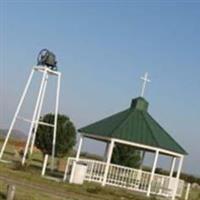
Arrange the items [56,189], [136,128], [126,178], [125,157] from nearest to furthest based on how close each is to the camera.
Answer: [56,189] < [126,178] < [136,128] < [125,157]

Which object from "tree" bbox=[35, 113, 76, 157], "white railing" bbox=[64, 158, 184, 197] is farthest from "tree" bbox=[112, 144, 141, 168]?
"white railing" bbox=[64, 158, 184, 197]

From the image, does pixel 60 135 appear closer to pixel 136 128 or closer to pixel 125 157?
pixel 125 157

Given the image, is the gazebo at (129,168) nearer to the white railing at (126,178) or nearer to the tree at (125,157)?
the white railing at (126,178)

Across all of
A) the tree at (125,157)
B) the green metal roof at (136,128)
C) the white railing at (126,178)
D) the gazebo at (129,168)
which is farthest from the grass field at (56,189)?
the tree at (125,157)

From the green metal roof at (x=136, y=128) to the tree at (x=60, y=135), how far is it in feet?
81.7

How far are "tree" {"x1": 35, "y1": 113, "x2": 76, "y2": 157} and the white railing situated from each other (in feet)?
89.2

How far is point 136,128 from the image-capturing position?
37.4 m

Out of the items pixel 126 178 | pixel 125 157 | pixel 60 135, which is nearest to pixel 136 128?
pixel 126 178

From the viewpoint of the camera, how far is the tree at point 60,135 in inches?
2494

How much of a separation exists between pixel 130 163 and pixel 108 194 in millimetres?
27573

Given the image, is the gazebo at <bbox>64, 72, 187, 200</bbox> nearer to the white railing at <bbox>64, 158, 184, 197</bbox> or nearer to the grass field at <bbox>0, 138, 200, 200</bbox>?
the white railing at <bbox>64, 158, 184, 197</bbox>

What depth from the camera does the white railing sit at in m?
35.7

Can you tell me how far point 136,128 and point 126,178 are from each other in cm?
301

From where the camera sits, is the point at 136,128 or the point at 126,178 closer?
the point at 126,178
